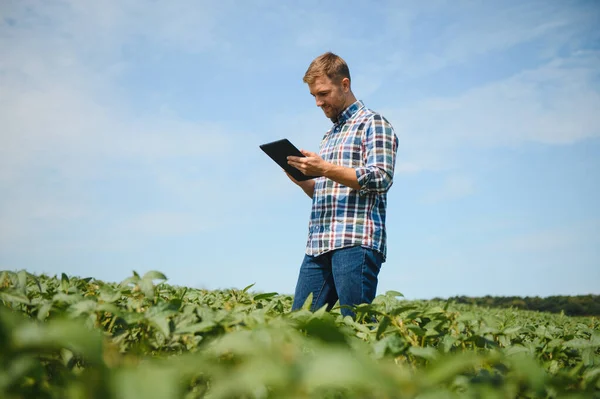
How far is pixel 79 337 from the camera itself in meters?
0.85

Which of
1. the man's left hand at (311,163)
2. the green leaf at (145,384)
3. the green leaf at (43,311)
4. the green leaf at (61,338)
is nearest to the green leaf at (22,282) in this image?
the green leaf at (43,311)

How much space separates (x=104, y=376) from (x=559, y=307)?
1488cm

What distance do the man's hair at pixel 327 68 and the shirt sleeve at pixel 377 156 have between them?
0.49 metres

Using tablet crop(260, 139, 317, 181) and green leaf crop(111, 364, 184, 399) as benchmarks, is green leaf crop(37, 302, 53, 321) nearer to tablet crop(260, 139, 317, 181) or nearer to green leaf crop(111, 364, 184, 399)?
green leaf crop(111, 364, 184, 399)

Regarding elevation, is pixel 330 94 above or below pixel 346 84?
below

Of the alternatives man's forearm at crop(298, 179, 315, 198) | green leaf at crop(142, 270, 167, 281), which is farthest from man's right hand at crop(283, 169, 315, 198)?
green leaf at crop(142, 270, 167, 281)

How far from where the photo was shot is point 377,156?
345 cm

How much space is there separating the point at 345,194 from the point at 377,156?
0.38 metres

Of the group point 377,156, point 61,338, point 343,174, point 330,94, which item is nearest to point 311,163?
point 343,174

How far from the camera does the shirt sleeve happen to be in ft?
11.0

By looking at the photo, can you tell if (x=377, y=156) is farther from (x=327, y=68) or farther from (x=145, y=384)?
(x=145, y=384)

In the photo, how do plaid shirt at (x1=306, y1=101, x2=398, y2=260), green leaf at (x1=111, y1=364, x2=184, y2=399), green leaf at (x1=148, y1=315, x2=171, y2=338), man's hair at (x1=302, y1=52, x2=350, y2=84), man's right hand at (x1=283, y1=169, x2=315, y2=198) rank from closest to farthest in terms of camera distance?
green leaf at (x1=111, y1=364, x2=184, y2=399)
green leaf at (x1=148, y1=315, x2=171, y2=338)
plaid shirt at (x1=306, y1=101, x2=398, y2=260)
man's hair at (x1=302, y1=52, x2=350, y2=84)
man's right hand at (x1=283, y1=169, x2=315, y2=198)

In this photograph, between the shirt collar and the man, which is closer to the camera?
the man

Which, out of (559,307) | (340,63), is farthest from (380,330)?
(559,307)
